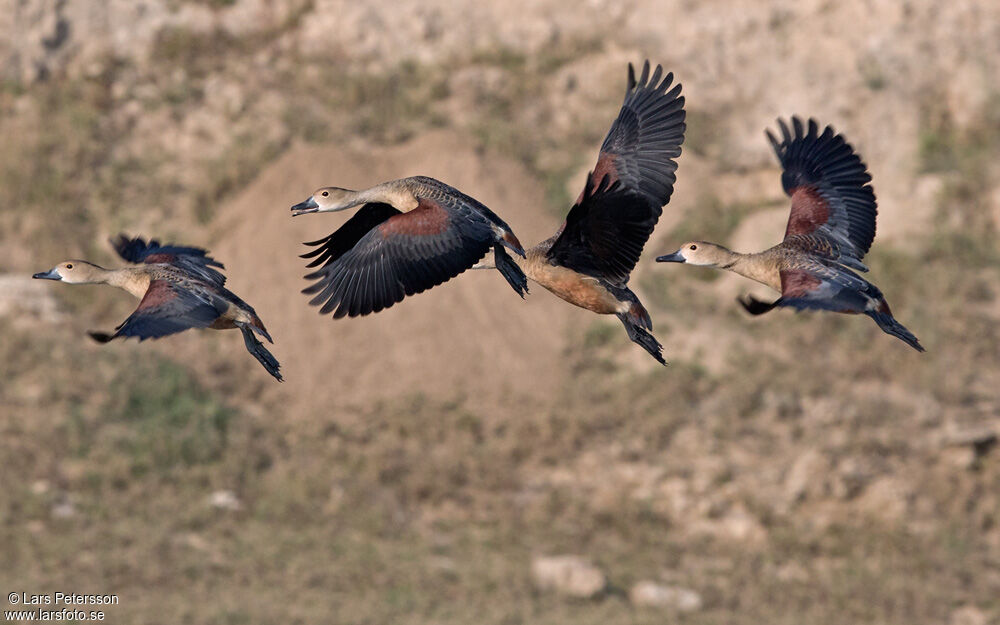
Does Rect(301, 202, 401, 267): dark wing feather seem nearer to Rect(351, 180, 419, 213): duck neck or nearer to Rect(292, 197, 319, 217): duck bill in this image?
Rect(351, 180, 419, 213): duck neck

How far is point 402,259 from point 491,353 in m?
12.1

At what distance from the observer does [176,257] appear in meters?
12.4

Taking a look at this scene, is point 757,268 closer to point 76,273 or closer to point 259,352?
point 259,352

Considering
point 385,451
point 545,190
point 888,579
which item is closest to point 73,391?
point 385,451

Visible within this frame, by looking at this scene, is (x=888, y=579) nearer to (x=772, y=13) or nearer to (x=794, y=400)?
Answer: (x=794, y=400)

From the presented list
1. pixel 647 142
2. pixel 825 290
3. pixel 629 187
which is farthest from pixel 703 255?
pixel 825 290

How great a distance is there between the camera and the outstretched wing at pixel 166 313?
375 inches

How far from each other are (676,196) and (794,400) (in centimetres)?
444

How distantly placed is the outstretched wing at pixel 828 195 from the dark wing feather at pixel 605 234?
1792 mm

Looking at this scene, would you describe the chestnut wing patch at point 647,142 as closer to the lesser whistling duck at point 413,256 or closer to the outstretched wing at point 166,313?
the lesser whistling duck at point 413,256

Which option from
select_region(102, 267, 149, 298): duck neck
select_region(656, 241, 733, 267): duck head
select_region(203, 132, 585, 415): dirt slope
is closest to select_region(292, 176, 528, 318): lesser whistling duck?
select_region(102, 267, 149, 298): duck neck

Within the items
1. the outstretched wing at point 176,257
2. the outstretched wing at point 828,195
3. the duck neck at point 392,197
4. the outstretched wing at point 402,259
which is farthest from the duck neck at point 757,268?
the outstretched wing at point 176,257

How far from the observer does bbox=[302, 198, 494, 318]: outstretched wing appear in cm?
1108

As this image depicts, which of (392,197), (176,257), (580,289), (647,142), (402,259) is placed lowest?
(580,289)
